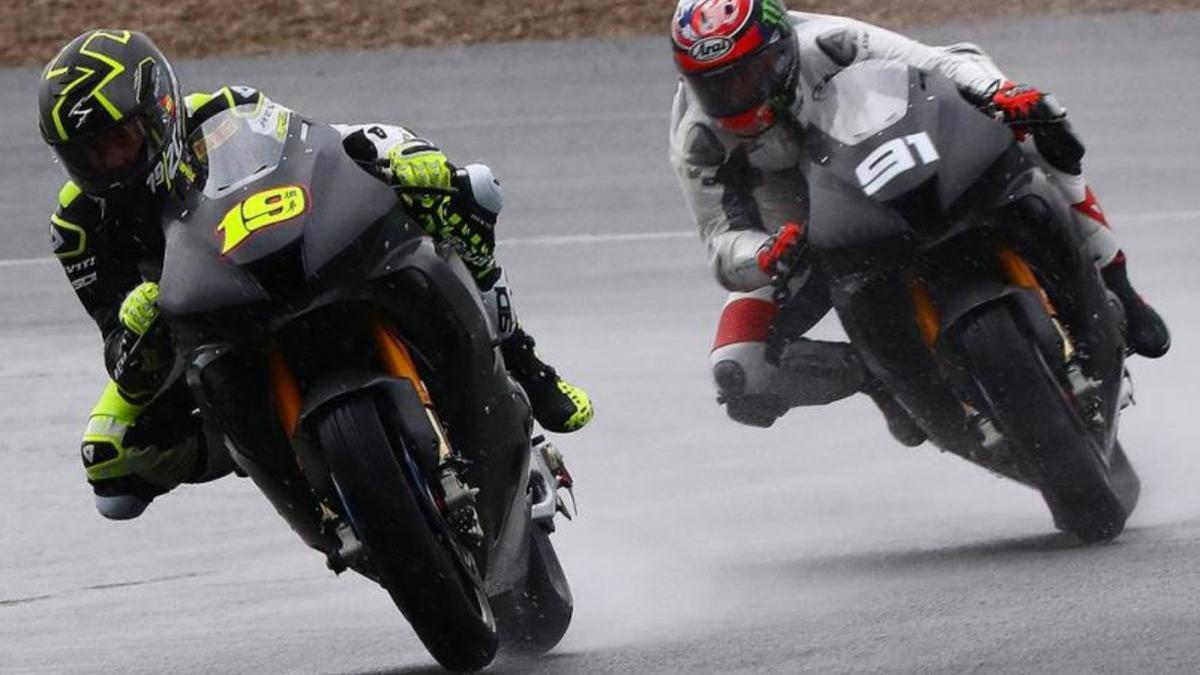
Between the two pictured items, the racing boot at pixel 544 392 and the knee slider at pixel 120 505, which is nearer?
the knee slider at pixel 120 505

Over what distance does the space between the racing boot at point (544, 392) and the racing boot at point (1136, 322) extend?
5.71 ft

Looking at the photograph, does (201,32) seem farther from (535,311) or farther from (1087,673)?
(1087,673)

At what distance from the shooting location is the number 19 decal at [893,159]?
7223 mm

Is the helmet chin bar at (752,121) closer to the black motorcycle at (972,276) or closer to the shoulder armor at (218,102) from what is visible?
the black motorcycle at (972,276)

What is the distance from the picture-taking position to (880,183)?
23.7 ft

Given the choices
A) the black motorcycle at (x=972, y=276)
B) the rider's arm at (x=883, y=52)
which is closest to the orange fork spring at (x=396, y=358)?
the black motorcycle at (x=972, y=276)

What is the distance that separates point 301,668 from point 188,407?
0.72 metres

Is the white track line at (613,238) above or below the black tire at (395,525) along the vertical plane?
below

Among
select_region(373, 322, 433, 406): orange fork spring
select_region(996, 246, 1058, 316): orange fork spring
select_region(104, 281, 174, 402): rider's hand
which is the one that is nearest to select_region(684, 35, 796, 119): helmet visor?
select_region(996, 246, 1058, 316): orange fork spring

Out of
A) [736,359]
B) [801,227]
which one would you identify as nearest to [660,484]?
[736,359]

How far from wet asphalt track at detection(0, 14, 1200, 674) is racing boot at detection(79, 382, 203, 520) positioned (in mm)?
457

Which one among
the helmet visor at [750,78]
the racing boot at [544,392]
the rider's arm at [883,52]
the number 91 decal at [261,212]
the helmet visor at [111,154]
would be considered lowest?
the racing boot at [544,392]

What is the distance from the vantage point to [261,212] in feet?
19.8

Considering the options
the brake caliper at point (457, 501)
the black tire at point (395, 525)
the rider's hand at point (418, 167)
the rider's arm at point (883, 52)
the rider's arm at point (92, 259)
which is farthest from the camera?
the rider's arm at point (883, 52)
